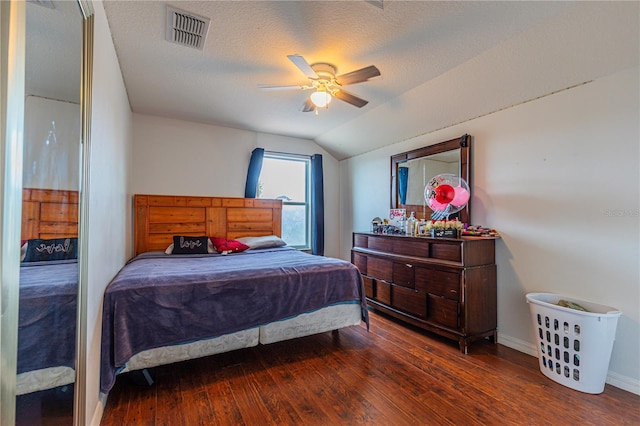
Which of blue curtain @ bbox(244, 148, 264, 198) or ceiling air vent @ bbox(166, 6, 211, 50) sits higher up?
ceiling air vent @ bbox(166, 6, 211, 50)

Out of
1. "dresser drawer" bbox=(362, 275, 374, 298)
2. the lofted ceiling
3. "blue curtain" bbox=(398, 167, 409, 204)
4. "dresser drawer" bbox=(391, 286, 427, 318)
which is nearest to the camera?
the lofted ceiling

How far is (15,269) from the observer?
75 cm

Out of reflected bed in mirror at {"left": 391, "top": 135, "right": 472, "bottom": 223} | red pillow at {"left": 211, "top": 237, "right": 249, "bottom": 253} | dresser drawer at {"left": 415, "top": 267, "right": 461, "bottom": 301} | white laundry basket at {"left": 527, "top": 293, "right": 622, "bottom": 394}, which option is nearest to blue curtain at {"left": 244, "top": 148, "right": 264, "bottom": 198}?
red pillow at {"left": 211, "top": 237, "right": 249, "bottom": 253}

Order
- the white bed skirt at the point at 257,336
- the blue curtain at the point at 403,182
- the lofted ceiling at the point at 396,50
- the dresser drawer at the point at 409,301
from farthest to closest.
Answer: the blue curtain at the point at 403,182 < the dresser drawer at the point at 409,301 < the white bed skirt at the point at 257,336 < the lofted ceiling at the point at 396,50

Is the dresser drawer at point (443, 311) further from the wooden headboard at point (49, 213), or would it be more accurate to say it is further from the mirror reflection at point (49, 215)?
the wooden headboard at point (49, 213)

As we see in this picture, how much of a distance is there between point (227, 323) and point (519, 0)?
2.89 m

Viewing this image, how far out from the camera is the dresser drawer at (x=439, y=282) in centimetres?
258

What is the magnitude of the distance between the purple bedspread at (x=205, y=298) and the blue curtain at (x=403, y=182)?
1.56 meters

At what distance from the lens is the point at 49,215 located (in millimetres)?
1033

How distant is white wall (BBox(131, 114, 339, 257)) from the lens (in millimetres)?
3822

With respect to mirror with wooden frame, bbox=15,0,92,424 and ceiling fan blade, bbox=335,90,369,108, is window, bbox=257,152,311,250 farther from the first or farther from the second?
mirror with wooden frame, bbox=15,0,92,424

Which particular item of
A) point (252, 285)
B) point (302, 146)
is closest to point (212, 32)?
point (252, 285)

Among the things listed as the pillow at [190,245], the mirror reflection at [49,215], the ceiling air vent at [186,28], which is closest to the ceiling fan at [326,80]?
the ceiling air vent at [186,28]

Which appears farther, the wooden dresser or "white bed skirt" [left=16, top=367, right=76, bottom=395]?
the wooden dresser
